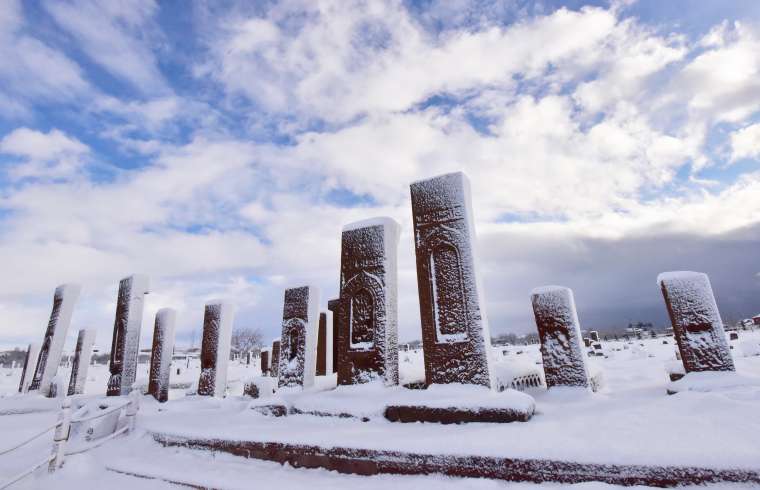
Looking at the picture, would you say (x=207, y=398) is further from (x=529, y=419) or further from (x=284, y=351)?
(x=529, y=419)

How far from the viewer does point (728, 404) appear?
10.6 ft

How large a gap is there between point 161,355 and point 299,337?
377 cm

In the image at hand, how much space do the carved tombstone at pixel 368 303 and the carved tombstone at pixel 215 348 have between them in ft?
11.0

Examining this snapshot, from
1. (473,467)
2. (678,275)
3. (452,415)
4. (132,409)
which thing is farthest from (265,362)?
(678,275)

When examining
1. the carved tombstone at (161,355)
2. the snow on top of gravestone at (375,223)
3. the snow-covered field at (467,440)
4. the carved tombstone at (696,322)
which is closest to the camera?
the snow-covered field at (467,440)

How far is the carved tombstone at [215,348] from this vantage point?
7.51 m

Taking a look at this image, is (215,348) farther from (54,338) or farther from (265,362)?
(265,362)

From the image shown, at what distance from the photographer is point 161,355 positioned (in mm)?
8266

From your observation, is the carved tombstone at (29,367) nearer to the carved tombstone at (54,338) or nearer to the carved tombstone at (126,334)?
the carved tombstone at (54,338)

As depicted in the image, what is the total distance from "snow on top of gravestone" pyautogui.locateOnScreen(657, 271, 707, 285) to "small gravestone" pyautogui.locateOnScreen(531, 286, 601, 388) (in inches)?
44.3

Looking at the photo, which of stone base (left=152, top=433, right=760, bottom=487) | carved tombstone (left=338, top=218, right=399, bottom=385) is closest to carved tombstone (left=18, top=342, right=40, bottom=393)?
stone base (left=152, top=433, right=760, bottom=487)

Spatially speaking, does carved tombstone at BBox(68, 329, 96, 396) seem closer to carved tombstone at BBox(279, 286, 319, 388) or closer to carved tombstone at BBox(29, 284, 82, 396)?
carved tombstone at BBox(29, 284, 82, 396)

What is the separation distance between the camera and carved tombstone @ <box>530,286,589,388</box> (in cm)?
538

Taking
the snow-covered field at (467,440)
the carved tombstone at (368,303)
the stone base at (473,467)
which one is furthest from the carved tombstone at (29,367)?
the carved tombstone at (368,303)
